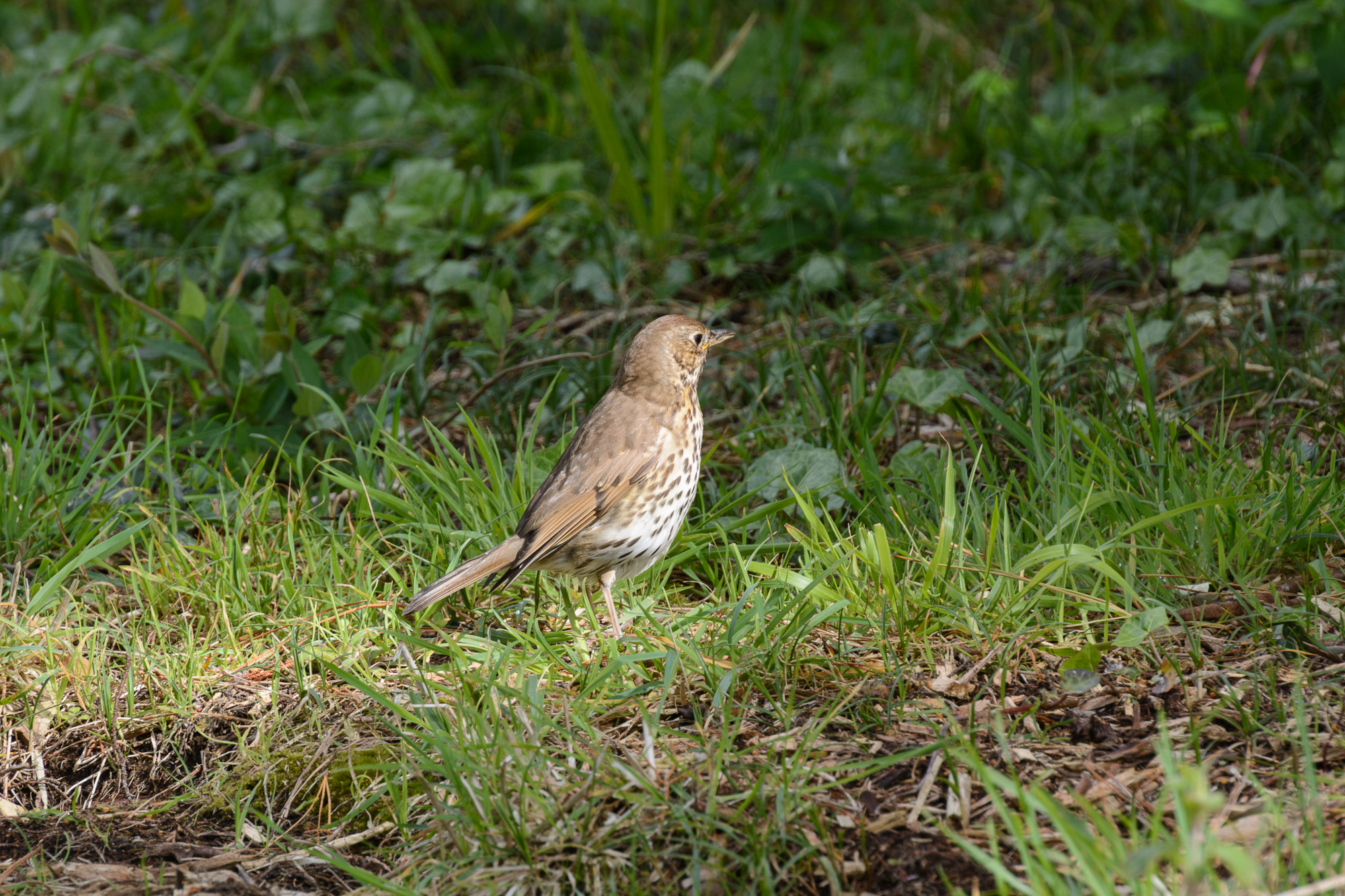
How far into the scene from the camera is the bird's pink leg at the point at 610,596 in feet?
11.1

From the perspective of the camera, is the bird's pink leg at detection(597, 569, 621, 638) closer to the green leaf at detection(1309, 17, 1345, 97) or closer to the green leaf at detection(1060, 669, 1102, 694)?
the green leaf at detection(1060, 669, 1102, 694)

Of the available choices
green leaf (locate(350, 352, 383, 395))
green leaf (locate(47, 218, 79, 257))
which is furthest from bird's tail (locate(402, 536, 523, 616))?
green leaf (locate(47, 218, 79, 257))

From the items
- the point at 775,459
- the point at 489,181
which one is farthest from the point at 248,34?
the point at 775,459

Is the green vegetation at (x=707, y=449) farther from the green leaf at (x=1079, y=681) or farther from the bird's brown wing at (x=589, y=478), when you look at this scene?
the bird's brown wing at (x=589, y=478)

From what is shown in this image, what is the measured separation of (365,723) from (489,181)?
368cm

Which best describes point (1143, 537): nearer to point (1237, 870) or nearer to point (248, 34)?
point (1237, 870)

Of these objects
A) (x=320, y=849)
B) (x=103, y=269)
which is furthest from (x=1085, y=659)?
(x=103, y=269)

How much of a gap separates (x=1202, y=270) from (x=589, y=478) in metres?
2.80

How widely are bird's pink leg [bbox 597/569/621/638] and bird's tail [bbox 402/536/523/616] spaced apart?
0.90 ft

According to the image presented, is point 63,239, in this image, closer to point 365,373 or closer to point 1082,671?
point 365,373

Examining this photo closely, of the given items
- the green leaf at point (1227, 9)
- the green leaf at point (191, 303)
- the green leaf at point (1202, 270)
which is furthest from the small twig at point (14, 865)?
the green leaf at point (1227, 9)

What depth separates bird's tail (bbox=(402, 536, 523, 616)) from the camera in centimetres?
337

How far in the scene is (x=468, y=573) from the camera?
11.2 feet

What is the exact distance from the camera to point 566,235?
5.81 meters
